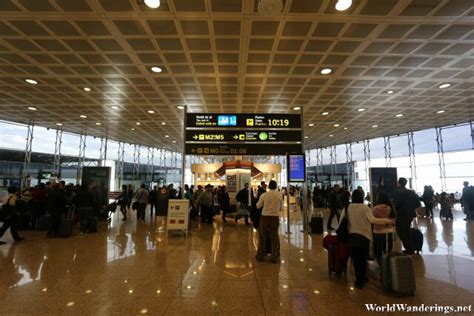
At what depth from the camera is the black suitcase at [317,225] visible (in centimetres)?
900

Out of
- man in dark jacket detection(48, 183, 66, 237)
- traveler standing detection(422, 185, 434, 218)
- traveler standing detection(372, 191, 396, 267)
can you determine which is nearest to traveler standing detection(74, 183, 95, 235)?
man in dark jacket detection(48, 183, 66, 237)

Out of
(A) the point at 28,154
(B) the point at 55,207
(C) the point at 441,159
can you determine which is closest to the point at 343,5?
(B) the point at 55,207

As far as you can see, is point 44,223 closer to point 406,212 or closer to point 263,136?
point 263,136

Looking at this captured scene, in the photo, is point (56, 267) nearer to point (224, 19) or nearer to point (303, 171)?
point (224, 19)

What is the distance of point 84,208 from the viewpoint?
8.76 m

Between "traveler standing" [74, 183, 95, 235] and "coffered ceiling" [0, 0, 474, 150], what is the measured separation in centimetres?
385

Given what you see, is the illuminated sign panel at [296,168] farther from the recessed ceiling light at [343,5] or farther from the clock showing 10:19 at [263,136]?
the recessed ceiling light at [343,5]

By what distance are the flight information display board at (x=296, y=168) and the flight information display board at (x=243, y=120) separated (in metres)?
1.10

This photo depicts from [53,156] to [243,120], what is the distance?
1632cm

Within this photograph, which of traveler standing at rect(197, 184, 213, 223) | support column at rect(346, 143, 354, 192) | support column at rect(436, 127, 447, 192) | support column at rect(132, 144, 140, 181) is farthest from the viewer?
support column at rect(132, 144, 140, 181)

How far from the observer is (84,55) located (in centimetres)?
718

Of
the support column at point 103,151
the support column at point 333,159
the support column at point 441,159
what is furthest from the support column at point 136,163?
the support column at point 441,159

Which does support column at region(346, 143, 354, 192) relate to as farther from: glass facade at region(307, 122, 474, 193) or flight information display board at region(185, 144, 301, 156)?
flight information display board at region(185, 144, 301, 156)

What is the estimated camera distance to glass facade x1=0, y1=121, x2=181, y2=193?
16.0m
